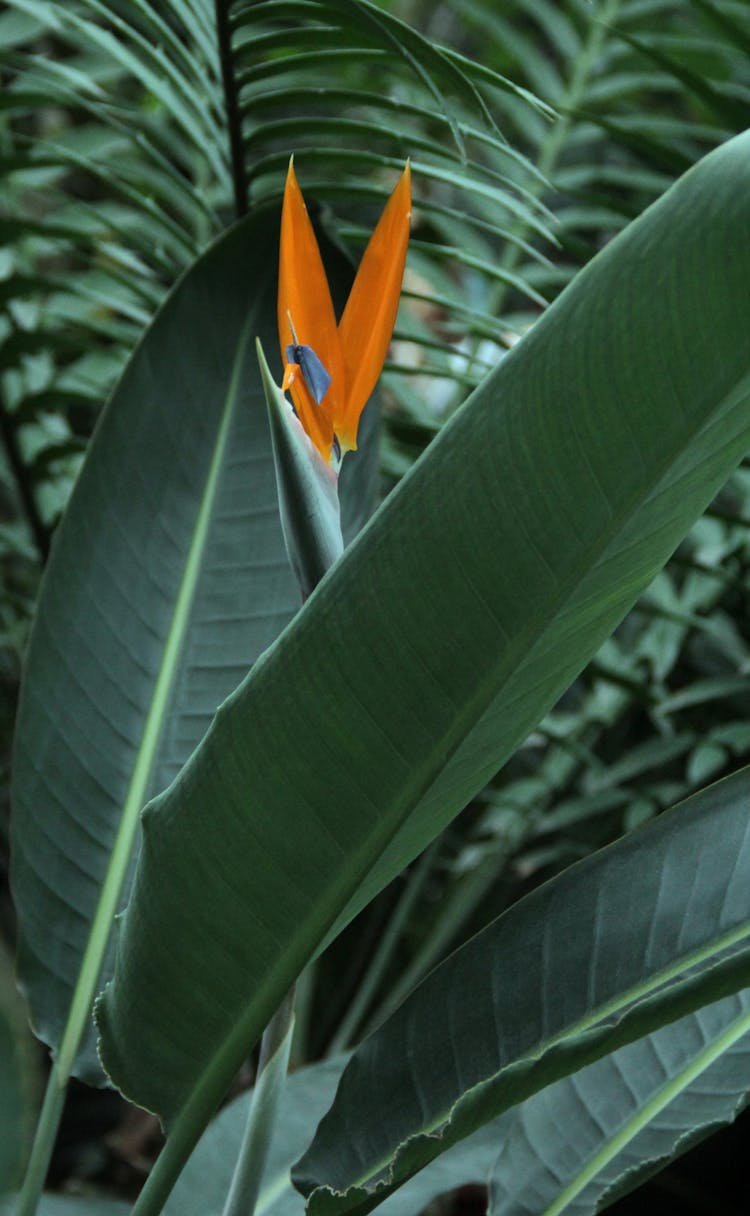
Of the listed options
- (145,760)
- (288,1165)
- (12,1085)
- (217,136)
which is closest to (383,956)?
(288,1165)

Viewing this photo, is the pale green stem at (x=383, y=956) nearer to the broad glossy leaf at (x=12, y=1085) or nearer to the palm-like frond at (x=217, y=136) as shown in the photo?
the palm-like frond at (x=217, y=136)

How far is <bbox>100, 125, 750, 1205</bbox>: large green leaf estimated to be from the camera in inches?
11.5

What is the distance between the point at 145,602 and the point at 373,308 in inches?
10.2

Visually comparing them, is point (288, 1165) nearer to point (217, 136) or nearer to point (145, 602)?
point (145, 602)

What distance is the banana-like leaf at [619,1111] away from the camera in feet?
1.53

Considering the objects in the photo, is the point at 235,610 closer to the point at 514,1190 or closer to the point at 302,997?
the point at 514,1190

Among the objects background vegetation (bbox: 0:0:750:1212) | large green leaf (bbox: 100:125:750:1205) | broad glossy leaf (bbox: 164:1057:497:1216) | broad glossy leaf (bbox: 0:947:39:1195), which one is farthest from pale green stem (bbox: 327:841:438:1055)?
broad glossy leaf (bbox: 0:947:39:1195)

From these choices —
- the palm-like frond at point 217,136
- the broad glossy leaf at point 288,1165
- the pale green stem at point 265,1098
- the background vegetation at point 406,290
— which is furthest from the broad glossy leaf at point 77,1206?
the palm-like frond at point 217,136

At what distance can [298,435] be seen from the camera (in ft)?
1.19

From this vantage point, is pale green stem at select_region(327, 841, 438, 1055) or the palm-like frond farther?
pale green stem at select_region(327, 841, 438, 1055)

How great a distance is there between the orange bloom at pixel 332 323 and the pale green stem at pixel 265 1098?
0.21m

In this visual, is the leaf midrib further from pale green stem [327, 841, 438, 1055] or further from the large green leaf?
pale green stem [327, 841, 438, 1055]

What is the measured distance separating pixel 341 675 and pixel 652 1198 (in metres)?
0.66

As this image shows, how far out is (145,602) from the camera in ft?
1.95
